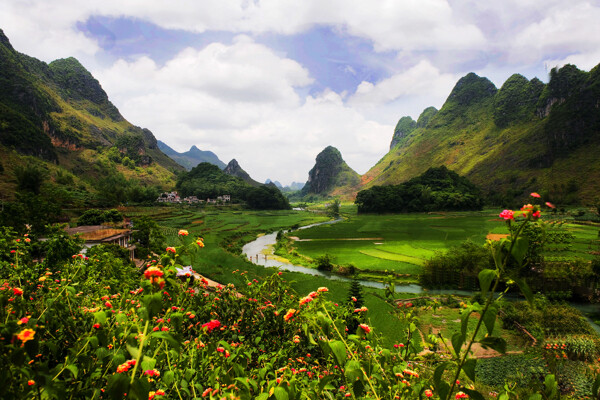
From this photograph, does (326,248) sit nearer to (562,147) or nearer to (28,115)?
(562,147)

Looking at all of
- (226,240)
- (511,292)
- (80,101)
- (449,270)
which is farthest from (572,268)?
(80,101)

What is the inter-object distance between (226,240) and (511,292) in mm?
34187

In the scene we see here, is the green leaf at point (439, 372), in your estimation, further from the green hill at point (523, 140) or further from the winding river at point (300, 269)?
the green hill at point (523, 140)

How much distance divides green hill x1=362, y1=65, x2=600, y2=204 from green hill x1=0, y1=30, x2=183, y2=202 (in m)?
112

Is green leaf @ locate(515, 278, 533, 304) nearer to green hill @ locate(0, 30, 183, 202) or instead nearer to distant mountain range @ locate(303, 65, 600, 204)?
green hill @ locate(0, 30, 183, 202)

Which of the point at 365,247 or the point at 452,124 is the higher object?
the point at 452,124

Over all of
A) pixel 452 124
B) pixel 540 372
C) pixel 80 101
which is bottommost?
pixel 540 372

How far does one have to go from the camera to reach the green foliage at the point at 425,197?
80.4 meters

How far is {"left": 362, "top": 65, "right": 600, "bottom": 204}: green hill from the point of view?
78.4 meters

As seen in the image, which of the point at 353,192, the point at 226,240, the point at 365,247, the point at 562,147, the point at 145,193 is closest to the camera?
the point at 365,247

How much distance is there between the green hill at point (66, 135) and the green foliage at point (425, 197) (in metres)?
70.3

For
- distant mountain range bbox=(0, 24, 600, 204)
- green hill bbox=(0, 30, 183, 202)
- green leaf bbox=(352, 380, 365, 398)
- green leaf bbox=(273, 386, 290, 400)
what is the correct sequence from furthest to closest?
Result: distant mountain range bbox=(0, 24, 600, 204)
green hill bbox=(0, 30, 183, 202)
green leaf bbox=(352, 380, 365, 398)
green leaf bbox=(273, 386, 290, 400)

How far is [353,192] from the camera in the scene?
195 metres

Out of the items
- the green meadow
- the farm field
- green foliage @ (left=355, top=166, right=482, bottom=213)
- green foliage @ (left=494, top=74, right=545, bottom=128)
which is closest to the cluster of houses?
green foliage @ (left=355, top=166, right=482, bottom=213)
